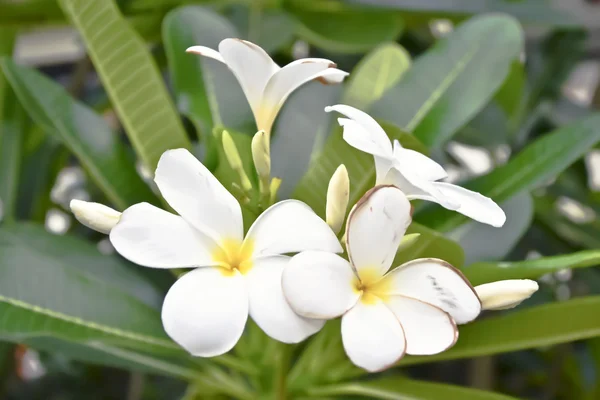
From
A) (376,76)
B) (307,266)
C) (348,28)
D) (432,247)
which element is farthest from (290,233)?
(348,28)

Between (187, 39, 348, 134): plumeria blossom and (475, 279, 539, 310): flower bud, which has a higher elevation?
(187, 39, 348, 134): plumeria blossom

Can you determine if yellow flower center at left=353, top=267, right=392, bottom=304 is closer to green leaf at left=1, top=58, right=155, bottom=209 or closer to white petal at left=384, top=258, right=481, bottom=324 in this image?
white petal at left=384, top=258, right=481, bottom=324

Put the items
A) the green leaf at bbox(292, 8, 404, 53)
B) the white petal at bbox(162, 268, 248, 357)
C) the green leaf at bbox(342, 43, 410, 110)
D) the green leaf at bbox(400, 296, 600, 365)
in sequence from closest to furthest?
1. the white petal at bbox(162, 268, 248, 357)
2. the green leaf at bbox(400, 296, 600, 365)
3. the green leaf at bbox(342, 43, 410, 110)
4. the green leaf at bbox(292, 8, 404, 53)

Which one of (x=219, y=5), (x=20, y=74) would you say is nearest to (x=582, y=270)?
(x=219, y=5)

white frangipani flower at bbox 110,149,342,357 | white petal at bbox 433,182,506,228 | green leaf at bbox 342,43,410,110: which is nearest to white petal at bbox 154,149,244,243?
white frangipani flower at bbox 110,149,342,357

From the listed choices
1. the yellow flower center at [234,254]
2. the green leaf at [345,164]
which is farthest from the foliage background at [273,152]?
the yellow flower center at [234,254]

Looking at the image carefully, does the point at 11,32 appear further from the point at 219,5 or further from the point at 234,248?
the point at 234,248

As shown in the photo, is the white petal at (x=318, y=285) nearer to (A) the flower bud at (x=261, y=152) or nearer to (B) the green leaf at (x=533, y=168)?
(A) the flower bud at (x=261, y=152)

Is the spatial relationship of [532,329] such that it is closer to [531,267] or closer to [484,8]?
[531,267]
